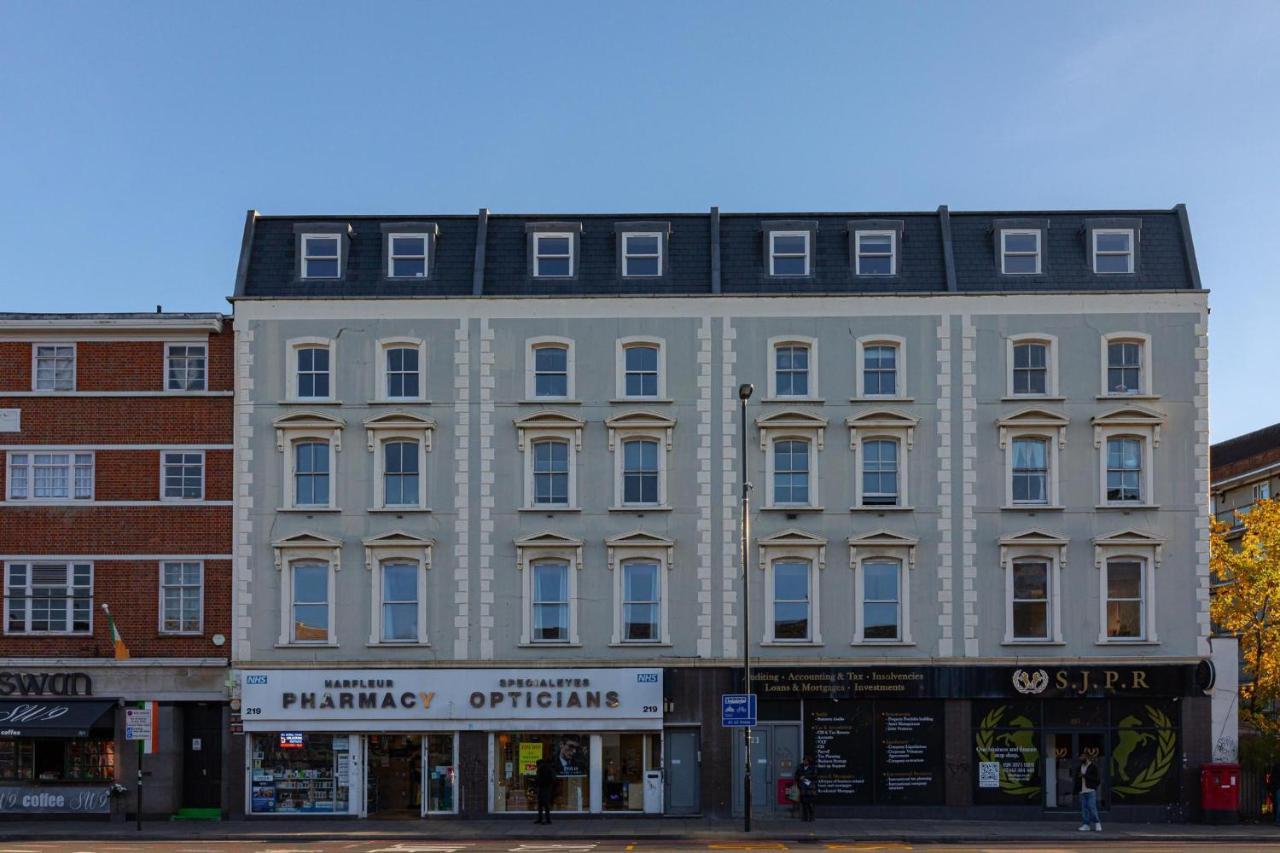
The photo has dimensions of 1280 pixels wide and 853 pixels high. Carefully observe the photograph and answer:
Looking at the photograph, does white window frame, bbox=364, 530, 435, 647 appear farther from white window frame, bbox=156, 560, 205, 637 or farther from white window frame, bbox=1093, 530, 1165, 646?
white window frame, bbox=1093, 530, 1165, 646

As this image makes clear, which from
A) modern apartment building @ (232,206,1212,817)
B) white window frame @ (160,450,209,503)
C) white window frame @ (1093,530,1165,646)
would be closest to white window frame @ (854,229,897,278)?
modern apartment building @ (232,206,1212,817)

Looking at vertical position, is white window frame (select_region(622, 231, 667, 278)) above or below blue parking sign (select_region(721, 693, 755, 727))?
above

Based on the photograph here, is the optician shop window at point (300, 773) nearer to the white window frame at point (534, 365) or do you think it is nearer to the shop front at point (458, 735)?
the shop front at point (458, 735)

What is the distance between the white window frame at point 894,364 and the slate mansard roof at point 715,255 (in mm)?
1376

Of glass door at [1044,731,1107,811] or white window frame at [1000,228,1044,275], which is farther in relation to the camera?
white window frame at [1000,228,1044,275]

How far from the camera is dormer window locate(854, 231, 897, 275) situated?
122 feet

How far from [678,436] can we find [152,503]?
13.7 metres

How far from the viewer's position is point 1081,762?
35.2 metres

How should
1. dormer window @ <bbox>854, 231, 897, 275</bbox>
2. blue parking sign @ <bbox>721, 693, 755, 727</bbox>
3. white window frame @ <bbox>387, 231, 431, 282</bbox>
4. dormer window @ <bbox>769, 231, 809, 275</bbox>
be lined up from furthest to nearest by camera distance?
1. white window frame @ <bbox>387, 231, 431, 282</bbox>
2. dormer window @ <bbox>769, 231, 809, 275</bbox>
3. dormer window @ <bbox>854, 231, 897, 275</bbox>
4. blue parking sign @ <bbox>721, 693, 755, 727</bbox>

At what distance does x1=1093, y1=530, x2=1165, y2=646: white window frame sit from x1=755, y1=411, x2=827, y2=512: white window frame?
285 inches

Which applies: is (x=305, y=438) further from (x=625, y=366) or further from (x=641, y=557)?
(x=641, y=557)

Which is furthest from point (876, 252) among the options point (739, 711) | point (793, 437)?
point (739, 711)

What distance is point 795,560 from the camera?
118ft

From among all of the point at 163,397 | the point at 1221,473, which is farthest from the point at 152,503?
the point at 1221,473
